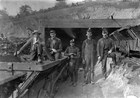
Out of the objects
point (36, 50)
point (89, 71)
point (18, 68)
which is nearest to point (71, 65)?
point (89, 71)

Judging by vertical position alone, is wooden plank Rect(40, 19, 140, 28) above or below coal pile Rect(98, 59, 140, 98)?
above

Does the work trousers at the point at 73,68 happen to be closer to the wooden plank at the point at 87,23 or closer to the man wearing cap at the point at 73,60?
the man wearing cap at the point at 73,60

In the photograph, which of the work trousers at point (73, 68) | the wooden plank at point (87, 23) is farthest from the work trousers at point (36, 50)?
the wooden plank at point (87, 23)

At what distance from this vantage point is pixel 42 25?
1132 cm

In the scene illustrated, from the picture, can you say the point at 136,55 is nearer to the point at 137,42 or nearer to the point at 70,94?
the point at 137,42

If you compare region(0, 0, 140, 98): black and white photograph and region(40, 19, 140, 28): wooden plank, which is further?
region(40, 19, 140, 28): wooden plank

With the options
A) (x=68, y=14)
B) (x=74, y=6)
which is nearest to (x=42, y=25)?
(x=68, y=14)

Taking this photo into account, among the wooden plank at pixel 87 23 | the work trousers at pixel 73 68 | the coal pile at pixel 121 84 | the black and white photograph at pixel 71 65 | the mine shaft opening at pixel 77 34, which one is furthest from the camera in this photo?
the mine shaft opening at pixel 77 34

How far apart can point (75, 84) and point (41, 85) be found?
1865 millimetres

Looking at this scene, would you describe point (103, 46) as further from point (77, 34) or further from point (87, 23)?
point (77, 34)

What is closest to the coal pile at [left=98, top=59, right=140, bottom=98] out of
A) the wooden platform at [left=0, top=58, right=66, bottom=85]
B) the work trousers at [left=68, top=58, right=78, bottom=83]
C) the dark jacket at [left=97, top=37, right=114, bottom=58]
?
the dark jacket at [left=97, top=37, right=114, bottom=58]

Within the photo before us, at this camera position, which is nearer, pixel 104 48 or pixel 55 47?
pixel 104 48

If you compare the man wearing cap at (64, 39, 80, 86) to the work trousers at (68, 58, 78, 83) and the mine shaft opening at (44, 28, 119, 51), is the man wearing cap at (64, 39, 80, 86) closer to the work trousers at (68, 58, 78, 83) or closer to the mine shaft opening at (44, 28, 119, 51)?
the work trousers at (68, 58, 78, 83)

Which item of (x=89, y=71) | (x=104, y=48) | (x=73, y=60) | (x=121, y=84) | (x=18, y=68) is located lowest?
(x=121, y=84)
